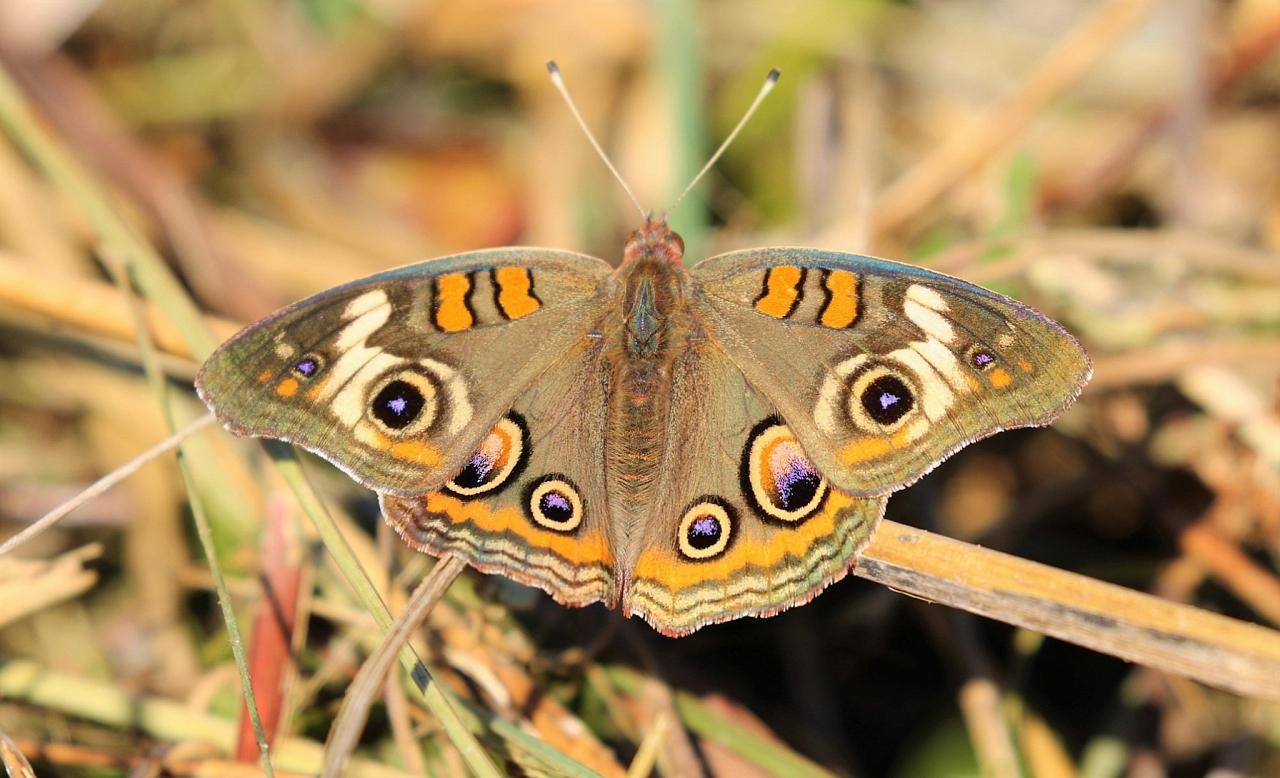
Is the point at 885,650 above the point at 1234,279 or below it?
below

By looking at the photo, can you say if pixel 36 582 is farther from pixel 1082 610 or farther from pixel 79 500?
pixel 1082 610

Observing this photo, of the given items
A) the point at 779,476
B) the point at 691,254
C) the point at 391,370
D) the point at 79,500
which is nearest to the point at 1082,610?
the point at 779,476

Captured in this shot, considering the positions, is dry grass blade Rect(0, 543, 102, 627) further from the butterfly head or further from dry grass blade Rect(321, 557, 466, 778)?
the butterfly head

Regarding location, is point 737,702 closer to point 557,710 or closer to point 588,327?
point 557,710

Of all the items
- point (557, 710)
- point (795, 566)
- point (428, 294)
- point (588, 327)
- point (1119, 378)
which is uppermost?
point (428, 294)

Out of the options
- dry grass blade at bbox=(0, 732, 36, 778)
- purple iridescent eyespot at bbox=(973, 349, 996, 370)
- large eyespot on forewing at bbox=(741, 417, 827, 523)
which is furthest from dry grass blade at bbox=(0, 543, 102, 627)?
purple iridescent eyespot at bbox=(973, 349, 996, 370)

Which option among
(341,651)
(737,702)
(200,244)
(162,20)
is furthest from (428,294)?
(162,20)

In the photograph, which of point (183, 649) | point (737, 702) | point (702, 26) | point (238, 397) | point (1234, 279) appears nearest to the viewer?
point (238, 397)
